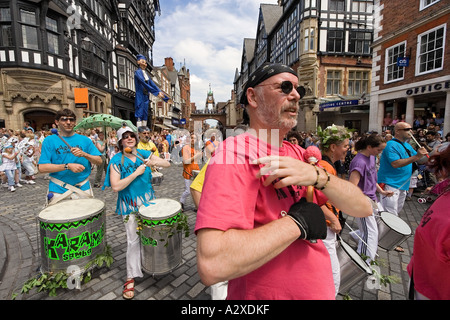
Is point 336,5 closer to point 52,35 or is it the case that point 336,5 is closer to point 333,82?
point 333,82

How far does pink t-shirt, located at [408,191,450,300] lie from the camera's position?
1324mm

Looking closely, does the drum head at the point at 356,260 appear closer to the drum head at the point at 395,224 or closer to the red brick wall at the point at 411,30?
the drum head at the point at 395,224

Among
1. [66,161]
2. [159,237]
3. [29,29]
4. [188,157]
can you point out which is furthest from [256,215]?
[29,29]

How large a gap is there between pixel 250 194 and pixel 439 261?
1.37 metres

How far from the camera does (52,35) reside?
1484cm

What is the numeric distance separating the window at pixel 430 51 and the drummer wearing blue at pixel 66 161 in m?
15.9

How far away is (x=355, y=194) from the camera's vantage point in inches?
42.4

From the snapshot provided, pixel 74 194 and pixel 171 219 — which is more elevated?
pixel 74 194

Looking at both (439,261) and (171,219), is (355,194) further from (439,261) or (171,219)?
(171,219)

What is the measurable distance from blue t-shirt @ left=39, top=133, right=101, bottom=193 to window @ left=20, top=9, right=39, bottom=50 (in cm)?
1569

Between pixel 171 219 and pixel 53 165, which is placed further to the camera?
pixel 53 165

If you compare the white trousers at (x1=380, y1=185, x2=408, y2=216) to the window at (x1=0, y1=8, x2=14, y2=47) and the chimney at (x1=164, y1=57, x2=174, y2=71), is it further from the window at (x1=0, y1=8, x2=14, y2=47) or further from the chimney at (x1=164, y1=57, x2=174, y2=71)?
the chimney at (x1=164, y1=57, x2=174, y2=71)

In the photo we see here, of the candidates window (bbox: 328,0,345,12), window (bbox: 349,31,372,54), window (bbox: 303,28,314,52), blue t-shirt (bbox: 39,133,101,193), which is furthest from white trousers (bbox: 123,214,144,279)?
window (bbox: 328,0,345,12)
